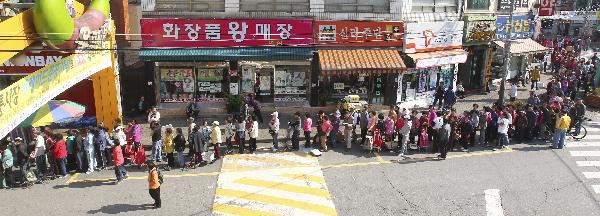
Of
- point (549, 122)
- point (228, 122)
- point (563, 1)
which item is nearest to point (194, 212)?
point (228, 122)

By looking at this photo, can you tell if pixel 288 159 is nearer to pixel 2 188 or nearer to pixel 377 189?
pixel 377 189

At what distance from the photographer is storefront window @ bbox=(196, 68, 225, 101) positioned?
2295 centimetres

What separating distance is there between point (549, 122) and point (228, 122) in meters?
12.5

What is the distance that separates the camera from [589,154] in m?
18.9

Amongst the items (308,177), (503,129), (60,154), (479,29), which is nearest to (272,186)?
(308,177)

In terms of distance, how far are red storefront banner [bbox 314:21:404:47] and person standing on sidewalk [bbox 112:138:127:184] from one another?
10321 millimetres

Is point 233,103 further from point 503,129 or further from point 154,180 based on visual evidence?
point 503,129

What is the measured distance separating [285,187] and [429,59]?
11456 millimetres

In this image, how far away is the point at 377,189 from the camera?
15438 millimetres

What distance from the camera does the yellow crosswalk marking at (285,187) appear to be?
49.5ft

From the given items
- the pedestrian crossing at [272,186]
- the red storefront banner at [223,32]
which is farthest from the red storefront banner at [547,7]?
the pedestrian crossing at [272,186]

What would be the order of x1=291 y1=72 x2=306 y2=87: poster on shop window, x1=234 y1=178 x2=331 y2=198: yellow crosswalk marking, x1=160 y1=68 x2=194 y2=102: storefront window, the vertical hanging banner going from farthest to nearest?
x1=291 y1=72 x2=306 y2=87: poster on shop window, x1=160 y1=68 x2=194 y2=102: storefront window, x1=234 y1=178 x2=331 y2=198: yellow crosswalk marking, the vertical hanging banner

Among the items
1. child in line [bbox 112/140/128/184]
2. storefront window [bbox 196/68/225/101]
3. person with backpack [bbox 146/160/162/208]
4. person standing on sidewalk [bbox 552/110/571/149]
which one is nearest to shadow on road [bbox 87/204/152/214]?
person with backpack [bbox 146/160/162/208]

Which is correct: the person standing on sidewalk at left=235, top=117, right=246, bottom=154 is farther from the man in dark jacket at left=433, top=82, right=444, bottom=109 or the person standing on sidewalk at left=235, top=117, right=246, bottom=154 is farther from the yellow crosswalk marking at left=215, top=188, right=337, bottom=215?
the man in dark jacket at left=433, top=82, right=444, bottom=109
